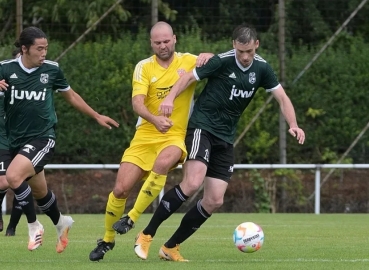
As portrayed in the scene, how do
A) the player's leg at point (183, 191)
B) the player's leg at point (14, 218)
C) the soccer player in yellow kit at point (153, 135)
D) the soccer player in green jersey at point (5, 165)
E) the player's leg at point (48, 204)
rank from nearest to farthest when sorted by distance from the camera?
the player's leg at point (183, 191) < the soccer player in yellow kit at point (153, 135) < the player's leg at point (48, 204) < the soccer player in green jersey at point (5, 165) < the player's leg at point (14, 218)

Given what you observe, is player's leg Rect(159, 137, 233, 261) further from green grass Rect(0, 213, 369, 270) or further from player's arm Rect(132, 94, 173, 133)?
player's arm Rect(132, 94, 173, 133)

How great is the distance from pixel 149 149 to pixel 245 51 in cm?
124

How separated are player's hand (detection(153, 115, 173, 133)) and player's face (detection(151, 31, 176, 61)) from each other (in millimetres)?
766

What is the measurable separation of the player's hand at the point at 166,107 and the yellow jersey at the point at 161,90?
0.48 metres

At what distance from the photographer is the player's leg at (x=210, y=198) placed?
9078 millimetres

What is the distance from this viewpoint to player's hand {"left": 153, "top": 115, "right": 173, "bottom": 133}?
8.71m

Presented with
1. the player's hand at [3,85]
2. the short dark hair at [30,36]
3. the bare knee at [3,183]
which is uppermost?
the short dark hair at [30,36]

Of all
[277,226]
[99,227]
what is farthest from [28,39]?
[277,226]

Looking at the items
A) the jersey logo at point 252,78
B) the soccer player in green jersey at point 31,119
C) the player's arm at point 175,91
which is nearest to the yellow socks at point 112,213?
the soccer player in green jersey at point 31,119

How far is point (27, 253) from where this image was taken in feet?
31.5

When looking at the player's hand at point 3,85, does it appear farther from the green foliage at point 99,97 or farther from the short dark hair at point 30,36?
the green foliage at point 99,97

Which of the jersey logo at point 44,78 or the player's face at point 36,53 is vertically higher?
the player's face at point 36,53

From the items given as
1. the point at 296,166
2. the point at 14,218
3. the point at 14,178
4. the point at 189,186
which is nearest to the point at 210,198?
the point at 189,186

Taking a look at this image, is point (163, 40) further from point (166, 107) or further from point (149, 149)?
point (149, 149)
